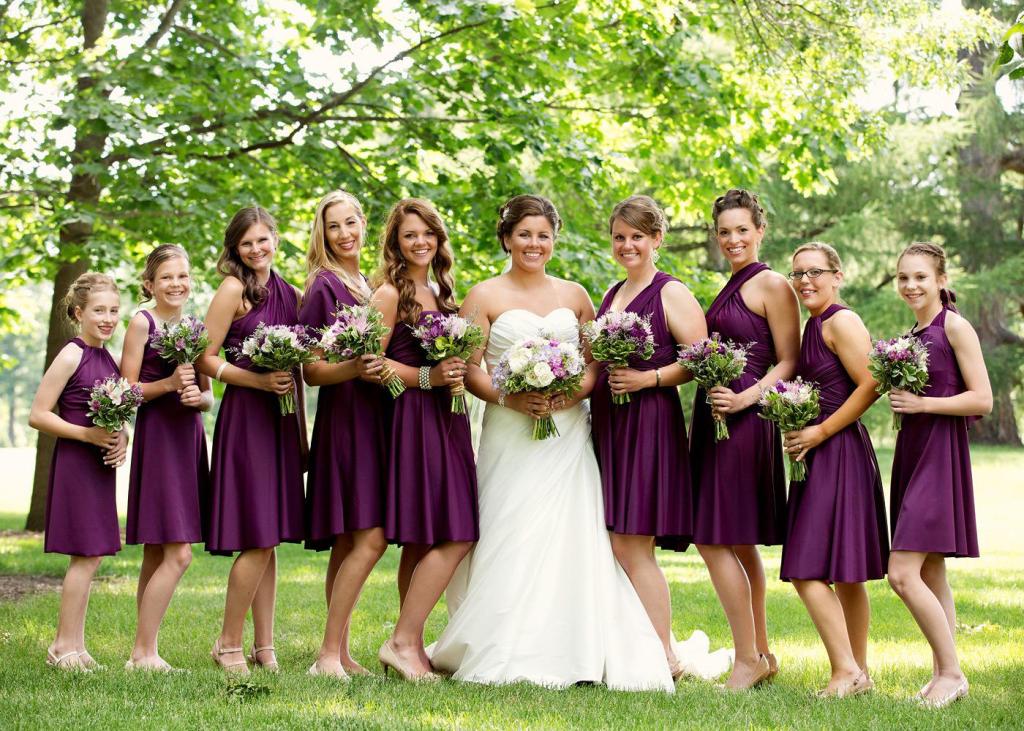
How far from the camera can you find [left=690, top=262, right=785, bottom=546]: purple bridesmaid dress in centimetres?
623

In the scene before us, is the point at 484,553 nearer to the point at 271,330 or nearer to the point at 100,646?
the point at 271,330

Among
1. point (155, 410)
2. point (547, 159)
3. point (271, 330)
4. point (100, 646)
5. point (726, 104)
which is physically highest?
point (726, 104)

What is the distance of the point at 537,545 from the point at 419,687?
1.06 metres

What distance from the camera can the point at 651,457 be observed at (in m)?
6.37

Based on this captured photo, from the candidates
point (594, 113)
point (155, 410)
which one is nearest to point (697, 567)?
point (594, 113)

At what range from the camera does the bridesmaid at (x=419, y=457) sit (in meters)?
6.38

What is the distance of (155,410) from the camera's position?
21.2ft

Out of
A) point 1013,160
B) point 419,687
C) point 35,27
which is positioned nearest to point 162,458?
point 419,687

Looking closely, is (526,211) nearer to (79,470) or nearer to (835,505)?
(835,505)

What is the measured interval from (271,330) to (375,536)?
4.42 ft

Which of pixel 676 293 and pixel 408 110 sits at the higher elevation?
pixel 408 110

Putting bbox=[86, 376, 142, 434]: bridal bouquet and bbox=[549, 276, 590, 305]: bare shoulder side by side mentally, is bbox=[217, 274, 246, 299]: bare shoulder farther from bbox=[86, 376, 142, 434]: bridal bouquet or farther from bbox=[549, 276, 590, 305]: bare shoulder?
bbox=[549, 276, 590, 305]: bare shoulder

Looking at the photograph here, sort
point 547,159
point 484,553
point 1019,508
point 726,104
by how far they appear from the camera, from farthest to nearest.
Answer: point 1019,508 → point 726,104 → point 547,159 → point 484,553

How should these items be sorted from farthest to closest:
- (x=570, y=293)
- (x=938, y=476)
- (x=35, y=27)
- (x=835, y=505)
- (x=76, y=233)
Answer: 1. (x=35, y=27)
2. (x=76, y=233)
3. (x=570, y=293)
4. (x=835, y=505)
5. (x=938, y=476)
